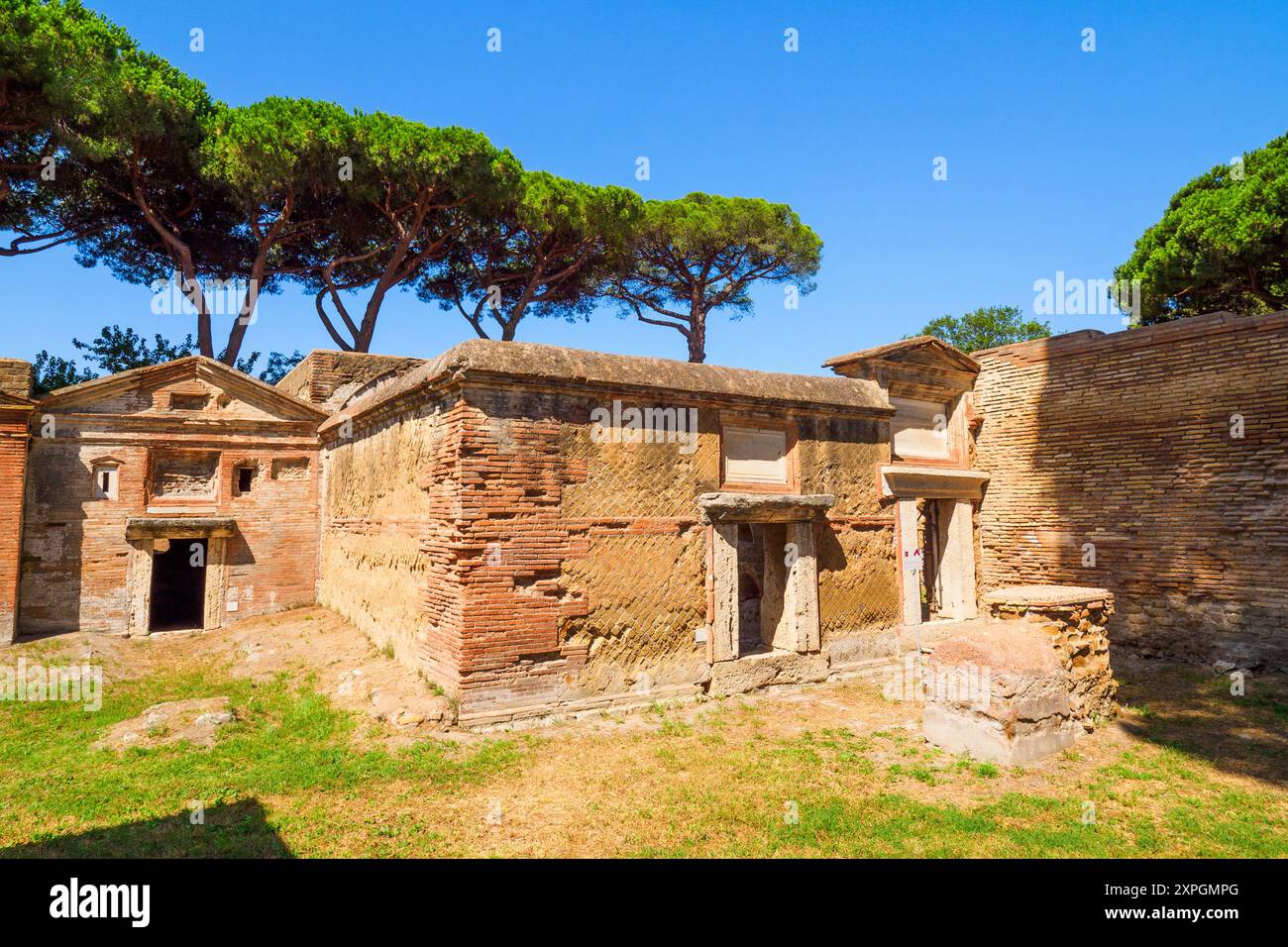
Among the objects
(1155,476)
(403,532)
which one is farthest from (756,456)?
(1155,476)

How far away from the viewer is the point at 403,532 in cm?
983

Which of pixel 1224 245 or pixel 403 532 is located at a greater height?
pixel 1224 245

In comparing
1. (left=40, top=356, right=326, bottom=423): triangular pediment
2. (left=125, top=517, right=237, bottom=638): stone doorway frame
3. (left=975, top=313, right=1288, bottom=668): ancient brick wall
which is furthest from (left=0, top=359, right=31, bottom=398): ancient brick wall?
(left=975, top=313, right=1288, bottom=668): ancient brick wall

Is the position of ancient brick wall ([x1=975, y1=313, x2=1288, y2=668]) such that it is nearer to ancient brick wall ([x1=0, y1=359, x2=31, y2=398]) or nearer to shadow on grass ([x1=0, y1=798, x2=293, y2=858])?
shadow on grass ([x1=0, y1=798, x2=293, y2=858])

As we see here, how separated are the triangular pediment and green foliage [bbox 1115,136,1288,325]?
2275cm

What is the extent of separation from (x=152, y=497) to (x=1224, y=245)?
26.2 m

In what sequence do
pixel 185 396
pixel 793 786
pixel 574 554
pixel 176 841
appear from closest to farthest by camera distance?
1. pixel 176 841
2. pixel 793 786
3. pixel 574 554
4. pixel 185 396

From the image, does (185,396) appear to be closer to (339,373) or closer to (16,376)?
(16,376)

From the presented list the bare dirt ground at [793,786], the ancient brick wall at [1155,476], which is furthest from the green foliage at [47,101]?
the ancient brick wall at [1155,476]

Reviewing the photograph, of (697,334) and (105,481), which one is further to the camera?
(697,334)

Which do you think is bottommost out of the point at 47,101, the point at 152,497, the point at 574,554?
the point at 574,554
